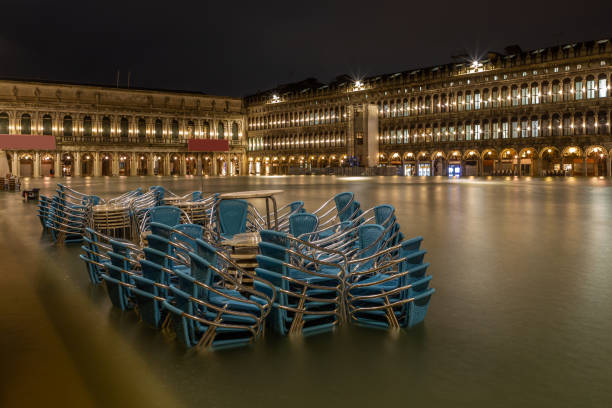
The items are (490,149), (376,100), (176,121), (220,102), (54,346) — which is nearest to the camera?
(54,346)

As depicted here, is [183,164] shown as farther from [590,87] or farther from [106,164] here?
[590,87]

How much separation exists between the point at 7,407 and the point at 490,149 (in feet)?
216

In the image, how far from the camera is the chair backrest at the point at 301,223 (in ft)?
20.9

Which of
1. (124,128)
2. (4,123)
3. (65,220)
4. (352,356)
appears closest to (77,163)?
(124,128)

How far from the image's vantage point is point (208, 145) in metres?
87.3

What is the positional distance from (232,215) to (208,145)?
82.8m

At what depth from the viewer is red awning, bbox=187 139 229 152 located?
84769mm

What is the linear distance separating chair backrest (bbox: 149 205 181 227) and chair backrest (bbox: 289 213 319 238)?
189cm

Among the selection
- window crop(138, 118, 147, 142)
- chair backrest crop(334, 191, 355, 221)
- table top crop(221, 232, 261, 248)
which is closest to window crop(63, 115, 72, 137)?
window crop(138, 118, 147, 142)

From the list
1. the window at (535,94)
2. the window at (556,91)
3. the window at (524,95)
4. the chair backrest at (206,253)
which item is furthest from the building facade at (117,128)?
the chair backrest at (206,253)

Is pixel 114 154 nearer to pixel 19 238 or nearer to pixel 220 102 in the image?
pixel 220 102

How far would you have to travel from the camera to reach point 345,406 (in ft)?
9.91

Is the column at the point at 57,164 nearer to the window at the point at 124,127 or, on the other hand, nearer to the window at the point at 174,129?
the window at the point at 124,127

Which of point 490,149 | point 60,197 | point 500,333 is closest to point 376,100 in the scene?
point 490,149
